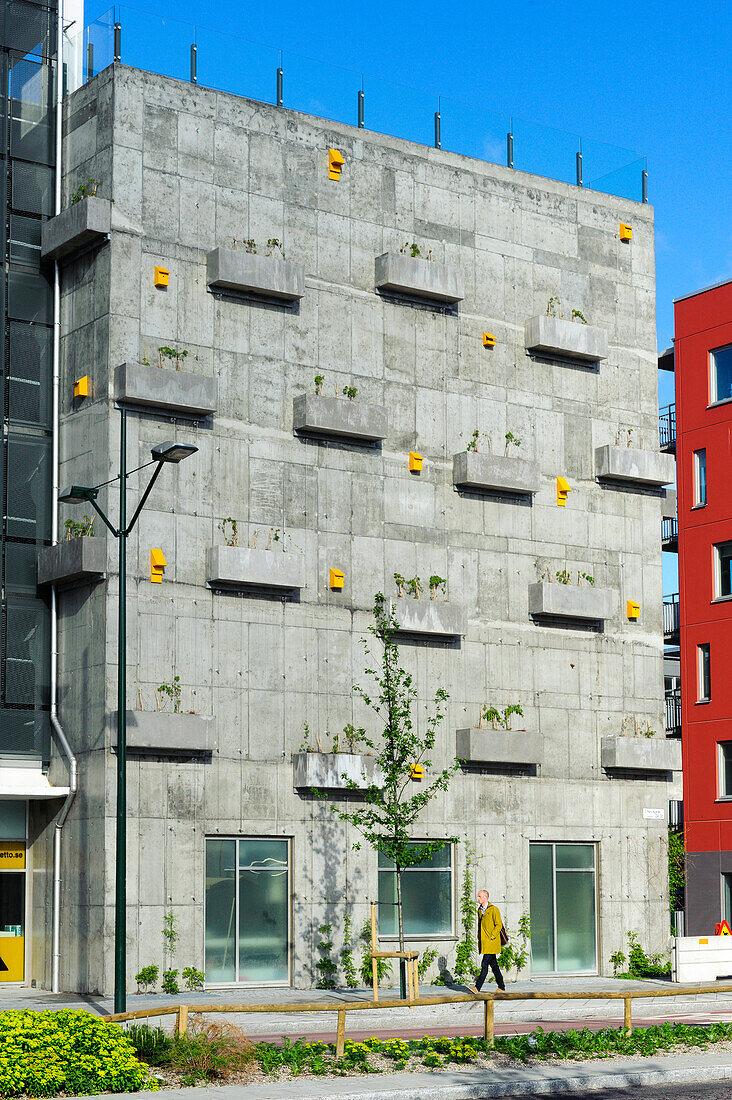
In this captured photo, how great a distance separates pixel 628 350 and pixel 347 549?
10.8 metres

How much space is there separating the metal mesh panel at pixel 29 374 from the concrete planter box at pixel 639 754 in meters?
15.4

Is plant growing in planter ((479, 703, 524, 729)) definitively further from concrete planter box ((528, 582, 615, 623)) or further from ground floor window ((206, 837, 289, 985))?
ground floor window ((206, 837, 289, 985))

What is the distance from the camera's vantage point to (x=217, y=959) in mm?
29953

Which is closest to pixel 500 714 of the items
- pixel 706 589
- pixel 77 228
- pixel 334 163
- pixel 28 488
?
pixel 28 488

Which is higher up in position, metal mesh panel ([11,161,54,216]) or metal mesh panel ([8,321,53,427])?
metal mesh panel ([11,161,54,216])

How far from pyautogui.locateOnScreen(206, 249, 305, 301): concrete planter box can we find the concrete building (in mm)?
64

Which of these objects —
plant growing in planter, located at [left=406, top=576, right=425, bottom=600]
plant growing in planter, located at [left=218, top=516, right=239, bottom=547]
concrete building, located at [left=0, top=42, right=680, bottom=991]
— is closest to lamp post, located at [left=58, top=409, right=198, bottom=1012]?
concrete building, located at [left=0, top=42, right=680, bottom=991]

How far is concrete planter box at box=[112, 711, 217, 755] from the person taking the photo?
29281 mm

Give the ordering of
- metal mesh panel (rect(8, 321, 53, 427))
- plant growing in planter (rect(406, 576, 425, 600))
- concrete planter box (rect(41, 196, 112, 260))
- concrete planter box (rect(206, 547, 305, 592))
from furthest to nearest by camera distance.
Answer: plant growing in planter (rect(406, 576, 425, 600)) < metal mesh panel (rect(8, 321, 53, 427)) < concrete planter box (rect(206, 547, 305, 592)) < concrete planter box (rect(41, 196, 112, 260))

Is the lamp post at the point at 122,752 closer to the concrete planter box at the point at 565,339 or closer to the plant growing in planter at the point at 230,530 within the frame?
the plant growing in planter at the point at 230,530

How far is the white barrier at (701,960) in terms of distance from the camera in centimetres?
3253

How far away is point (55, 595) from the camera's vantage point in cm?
3177

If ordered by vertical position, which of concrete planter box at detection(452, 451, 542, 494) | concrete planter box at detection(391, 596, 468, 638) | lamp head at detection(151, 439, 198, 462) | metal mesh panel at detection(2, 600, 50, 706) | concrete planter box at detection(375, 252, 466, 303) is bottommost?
metal mesh panel at detection(2, 600, 50, 706)

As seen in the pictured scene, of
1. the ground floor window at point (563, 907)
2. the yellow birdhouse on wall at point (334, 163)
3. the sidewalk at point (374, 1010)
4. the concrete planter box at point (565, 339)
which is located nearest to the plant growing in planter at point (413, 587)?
the ground floor window at point (563, 907)
